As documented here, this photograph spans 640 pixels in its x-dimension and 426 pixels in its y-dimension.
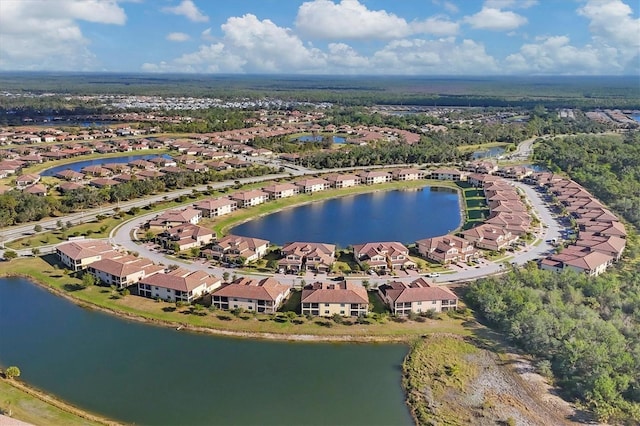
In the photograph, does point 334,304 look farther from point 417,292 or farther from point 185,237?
point 185,237

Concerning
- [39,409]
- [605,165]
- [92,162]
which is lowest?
[39,409]

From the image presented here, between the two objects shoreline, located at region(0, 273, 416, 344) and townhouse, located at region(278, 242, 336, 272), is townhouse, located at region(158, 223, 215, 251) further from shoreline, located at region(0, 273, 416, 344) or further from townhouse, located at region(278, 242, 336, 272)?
→ shoreline, located at region(0, 273, 416, 344)

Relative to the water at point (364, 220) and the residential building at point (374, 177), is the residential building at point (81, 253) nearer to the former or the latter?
the water at point (364, 220)

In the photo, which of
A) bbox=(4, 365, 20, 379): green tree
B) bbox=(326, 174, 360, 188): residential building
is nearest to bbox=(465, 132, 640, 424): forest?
bbox=(4, 365, 20, 379): green tree

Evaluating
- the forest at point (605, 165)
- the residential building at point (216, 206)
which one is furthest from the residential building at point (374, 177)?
the forest at point (605, 165)

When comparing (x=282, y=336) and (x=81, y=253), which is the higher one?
(x=81, y=253)

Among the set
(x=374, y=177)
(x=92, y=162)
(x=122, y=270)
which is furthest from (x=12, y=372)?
(x=92, y=162)
